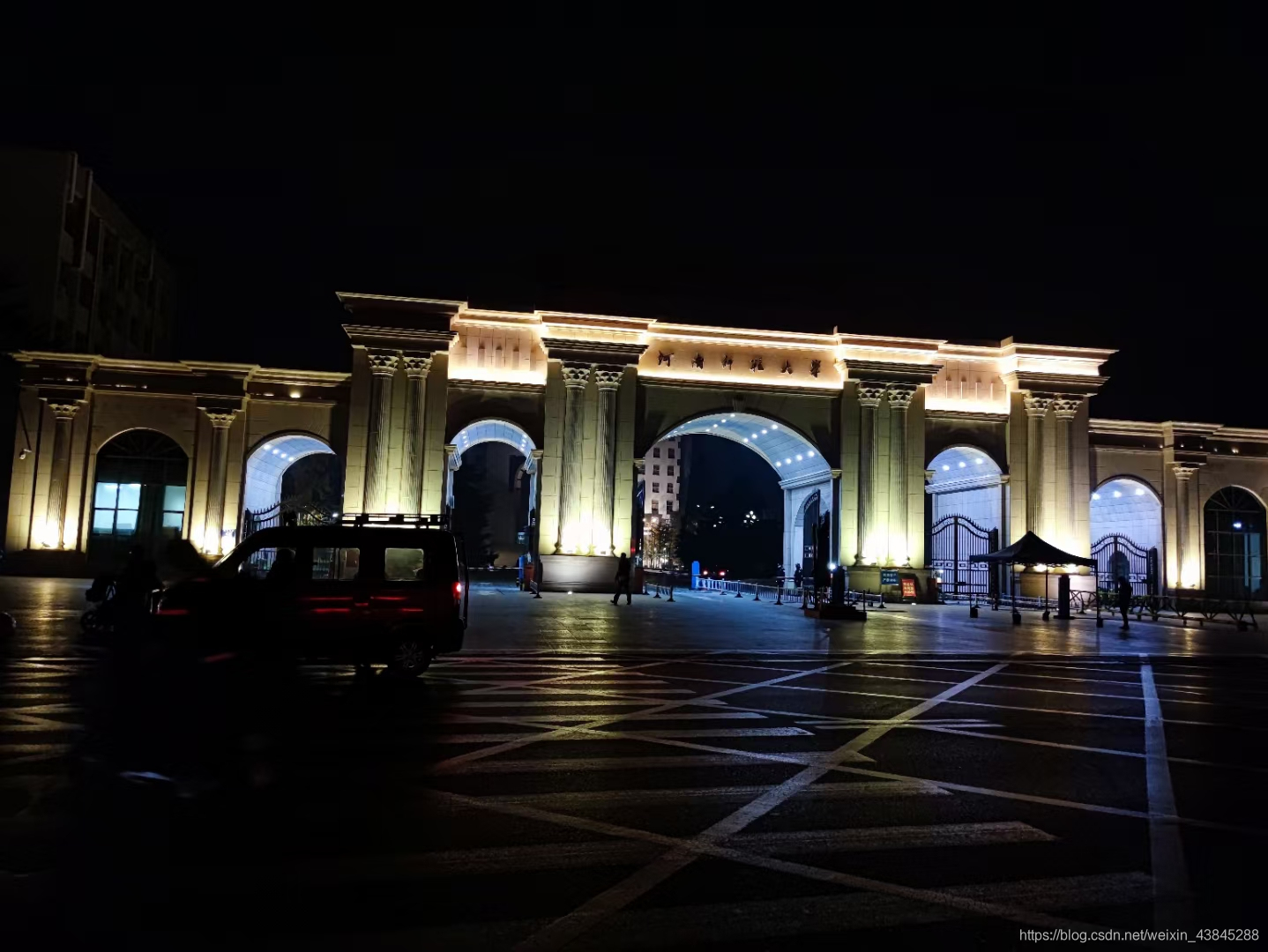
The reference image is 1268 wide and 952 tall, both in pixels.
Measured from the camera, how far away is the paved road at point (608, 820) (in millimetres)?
4160

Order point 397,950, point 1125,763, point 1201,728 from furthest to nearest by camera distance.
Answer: point 1201,728 → point 1125,763 → point 397,950

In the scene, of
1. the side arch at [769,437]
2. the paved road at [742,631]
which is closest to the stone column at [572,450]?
the side arch at [769,437]

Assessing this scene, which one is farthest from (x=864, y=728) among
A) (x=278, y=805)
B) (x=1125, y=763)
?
(x=278, y=805)

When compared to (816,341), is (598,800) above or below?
below

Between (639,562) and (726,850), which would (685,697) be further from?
(639,562)

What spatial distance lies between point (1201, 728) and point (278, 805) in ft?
31.0

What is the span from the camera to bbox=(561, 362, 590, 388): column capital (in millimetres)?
35250

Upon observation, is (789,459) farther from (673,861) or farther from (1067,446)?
(673,861)

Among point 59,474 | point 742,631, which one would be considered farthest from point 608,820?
point 59,474

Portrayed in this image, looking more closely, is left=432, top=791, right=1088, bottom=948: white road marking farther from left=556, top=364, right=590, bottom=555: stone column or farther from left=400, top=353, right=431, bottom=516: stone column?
left=400, top=353, right=431, bottom=516: stone column

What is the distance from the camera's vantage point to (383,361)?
34.4 metres

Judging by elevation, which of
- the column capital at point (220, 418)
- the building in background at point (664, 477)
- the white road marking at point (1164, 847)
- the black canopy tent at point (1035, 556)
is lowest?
the white road marking at point (1164, 847)

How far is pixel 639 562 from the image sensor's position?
38.2m

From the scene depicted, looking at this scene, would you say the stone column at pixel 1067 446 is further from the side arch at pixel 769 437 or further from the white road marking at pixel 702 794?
the white road marking at pixel 702 794
